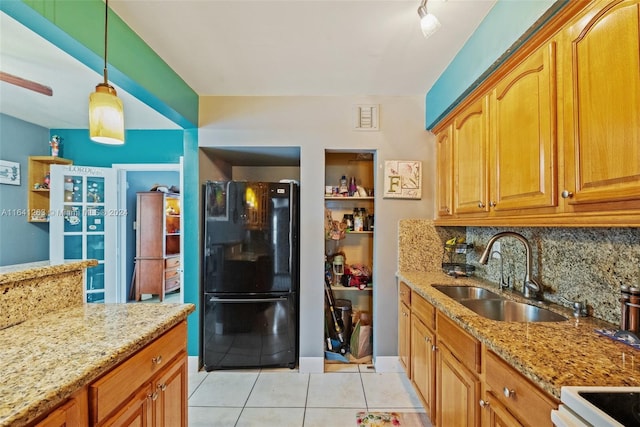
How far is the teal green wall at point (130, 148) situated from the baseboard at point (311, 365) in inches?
111

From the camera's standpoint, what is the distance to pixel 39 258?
3.47m

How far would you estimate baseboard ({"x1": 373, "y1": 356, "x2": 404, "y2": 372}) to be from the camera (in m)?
2.50

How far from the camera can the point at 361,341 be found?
2.68 meters

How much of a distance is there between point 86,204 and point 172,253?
1.67 metres

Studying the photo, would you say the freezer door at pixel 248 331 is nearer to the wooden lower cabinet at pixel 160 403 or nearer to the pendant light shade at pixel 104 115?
the wooden lower cabinet at pixel 160 403

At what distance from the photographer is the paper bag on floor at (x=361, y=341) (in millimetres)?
2670

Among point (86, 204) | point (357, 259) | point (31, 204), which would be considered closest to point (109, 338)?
point (357, 259)

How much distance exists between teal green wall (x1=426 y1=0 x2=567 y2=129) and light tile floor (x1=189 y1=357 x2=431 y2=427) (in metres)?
2.22

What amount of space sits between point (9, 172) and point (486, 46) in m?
4.70

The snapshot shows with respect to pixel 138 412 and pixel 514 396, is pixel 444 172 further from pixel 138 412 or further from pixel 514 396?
pixel 138 412

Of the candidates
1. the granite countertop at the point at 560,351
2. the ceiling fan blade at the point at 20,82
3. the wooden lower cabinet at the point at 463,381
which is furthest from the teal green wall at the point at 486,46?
the ceiling fan blade at the point at 20,82

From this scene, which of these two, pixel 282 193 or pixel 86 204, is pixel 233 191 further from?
pixel 86 204

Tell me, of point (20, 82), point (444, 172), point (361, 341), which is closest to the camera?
point (20, 82)

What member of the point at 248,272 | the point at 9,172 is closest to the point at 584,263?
the point at 248,272
